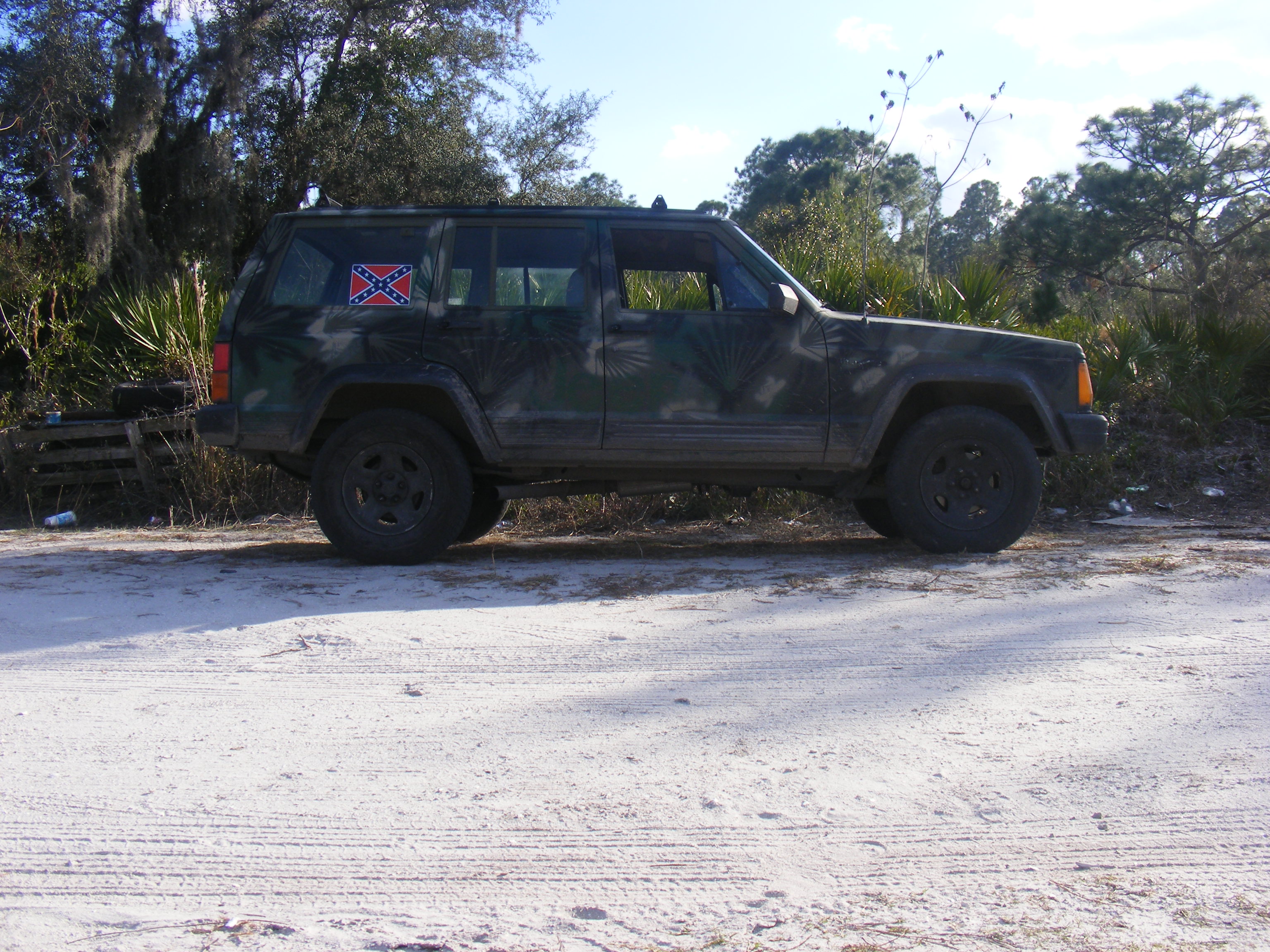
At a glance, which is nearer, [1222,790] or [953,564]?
[1222,790]

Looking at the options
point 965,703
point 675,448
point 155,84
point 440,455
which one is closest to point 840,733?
point 965,703

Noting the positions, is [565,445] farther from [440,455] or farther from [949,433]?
[949,433]

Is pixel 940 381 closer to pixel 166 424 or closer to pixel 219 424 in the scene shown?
pixel 219 424

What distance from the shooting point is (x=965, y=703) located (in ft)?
10.5

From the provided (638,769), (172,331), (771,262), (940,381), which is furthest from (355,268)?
(172,331)

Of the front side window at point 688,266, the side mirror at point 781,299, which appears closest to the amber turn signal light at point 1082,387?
the side mirror at point 781,299

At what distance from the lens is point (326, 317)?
5.59 metres

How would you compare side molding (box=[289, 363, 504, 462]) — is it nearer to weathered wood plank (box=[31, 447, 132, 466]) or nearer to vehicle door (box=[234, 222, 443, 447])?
vehicle door (box=[234, 222, 443, 447])

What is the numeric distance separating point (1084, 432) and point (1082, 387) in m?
0.28

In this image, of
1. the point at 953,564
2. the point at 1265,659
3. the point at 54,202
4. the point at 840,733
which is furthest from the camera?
the point at 54,202

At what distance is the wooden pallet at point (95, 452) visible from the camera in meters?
8.62

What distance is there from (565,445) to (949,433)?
225 cm

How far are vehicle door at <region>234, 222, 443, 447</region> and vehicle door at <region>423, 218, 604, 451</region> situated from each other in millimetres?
153

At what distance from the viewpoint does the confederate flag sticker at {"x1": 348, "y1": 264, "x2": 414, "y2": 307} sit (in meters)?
5.60
